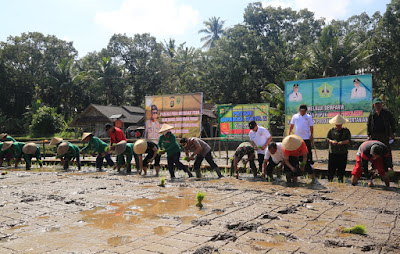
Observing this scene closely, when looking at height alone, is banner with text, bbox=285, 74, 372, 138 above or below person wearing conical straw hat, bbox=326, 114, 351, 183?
above

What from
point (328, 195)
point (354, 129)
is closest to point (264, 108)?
point (354, 129)

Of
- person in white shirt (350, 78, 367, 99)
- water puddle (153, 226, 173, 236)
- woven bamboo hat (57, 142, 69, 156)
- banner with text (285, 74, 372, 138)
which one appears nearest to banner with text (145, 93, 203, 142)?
banner with text (285, 74, 372, 138)

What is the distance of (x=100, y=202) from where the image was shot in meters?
5.30

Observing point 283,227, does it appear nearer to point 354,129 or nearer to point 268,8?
point 354,129

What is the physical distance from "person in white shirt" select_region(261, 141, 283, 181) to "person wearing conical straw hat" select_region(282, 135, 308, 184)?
25cm

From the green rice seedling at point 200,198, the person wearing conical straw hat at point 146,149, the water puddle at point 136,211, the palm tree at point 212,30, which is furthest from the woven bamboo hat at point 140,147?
the palm tree at point 212,30

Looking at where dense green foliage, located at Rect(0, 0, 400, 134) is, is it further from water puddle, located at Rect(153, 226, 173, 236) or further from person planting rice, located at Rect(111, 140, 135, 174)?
water puddle, located at Rect(153, 226, 173, 236)

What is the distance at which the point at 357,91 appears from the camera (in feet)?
35.8

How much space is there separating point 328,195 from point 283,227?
2.29 metres

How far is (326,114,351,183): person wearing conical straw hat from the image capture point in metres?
7.08

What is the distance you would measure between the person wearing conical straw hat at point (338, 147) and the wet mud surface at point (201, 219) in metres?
0.66

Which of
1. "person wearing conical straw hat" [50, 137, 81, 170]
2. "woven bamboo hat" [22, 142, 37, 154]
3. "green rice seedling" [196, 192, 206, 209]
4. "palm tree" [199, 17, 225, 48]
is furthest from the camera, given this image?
Result: "palm tree" [199, 17, 225, 48]

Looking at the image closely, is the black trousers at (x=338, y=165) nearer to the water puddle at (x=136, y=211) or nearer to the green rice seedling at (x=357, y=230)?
the water puddle at (x=136, y=211)

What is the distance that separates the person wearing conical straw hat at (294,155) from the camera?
22.3ft
